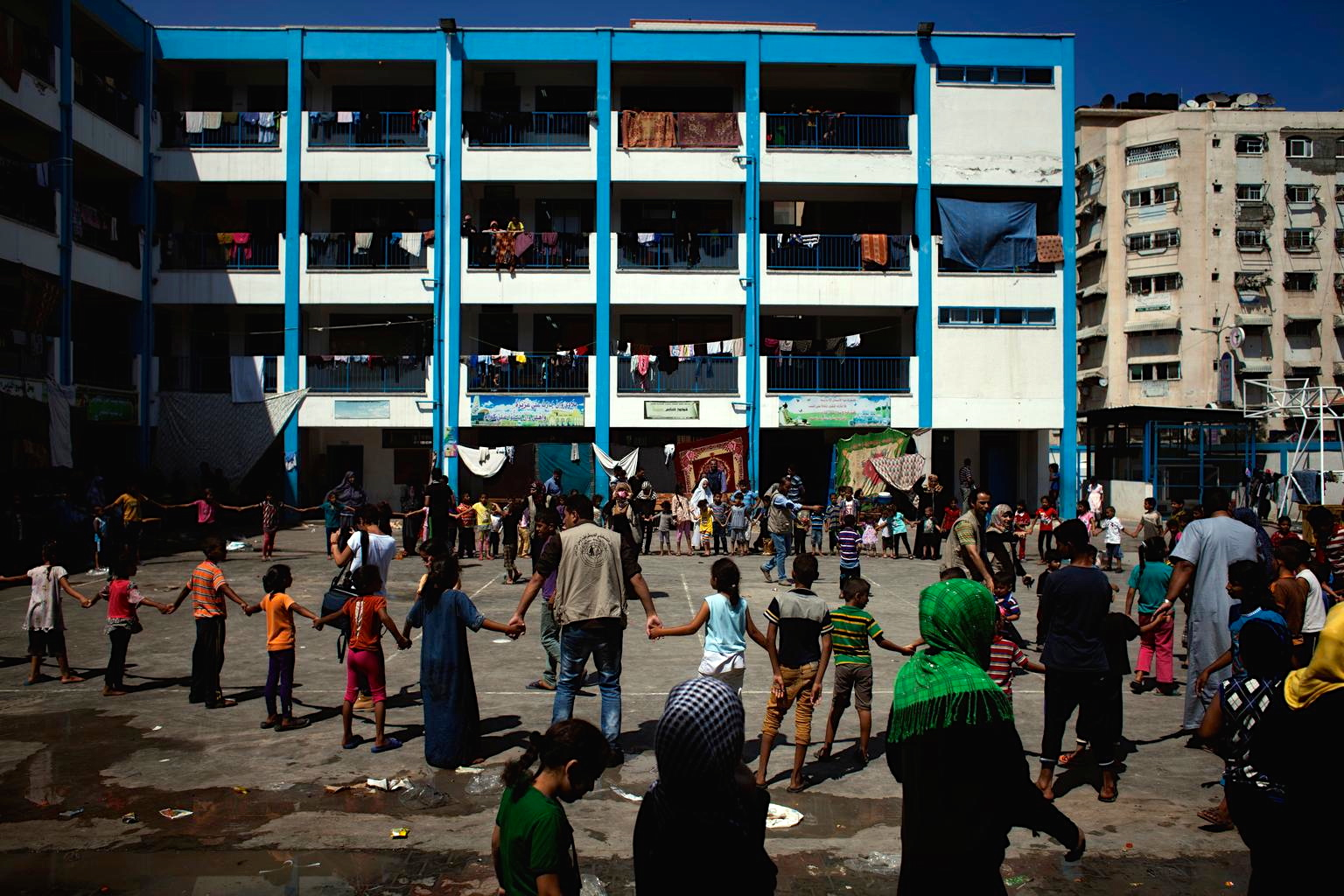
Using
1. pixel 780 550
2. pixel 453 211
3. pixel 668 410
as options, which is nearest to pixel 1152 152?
pixel 668 410

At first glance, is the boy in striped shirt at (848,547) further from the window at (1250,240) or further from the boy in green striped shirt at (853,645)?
the window at (1250,240)

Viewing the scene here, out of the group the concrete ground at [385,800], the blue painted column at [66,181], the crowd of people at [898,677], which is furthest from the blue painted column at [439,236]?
the concrete ground at [385,800]

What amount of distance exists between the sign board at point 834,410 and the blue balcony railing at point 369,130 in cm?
1299

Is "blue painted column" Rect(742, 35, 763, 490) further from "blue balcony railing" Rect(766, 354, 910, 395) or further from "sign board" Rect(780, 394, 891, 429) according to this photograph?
"sign board" Rect(780, 394, 891, 429)

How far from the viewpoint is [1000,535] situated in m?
12.3

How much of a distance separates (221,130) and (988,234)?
22.3 meters

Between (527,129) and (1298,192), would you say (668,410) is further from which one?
(1298,192)

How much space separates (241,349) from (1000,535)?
25.1 metres

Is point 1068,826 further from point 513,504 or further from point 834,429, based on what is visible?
point 834,429

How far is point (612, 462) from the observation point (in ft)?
89.7

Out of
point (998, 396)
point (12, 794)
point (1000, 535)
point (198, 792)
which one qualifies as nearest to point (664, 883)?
point (198, 792)

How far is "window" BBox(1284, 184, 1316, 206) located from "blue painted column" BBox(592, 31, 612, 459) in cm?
3675

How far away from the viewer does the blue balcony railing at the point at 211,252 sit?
28484 millimetres

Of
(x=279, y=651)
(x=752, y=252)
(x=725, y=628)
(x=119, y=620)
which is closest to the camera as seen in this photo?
(x=725, y=628)
